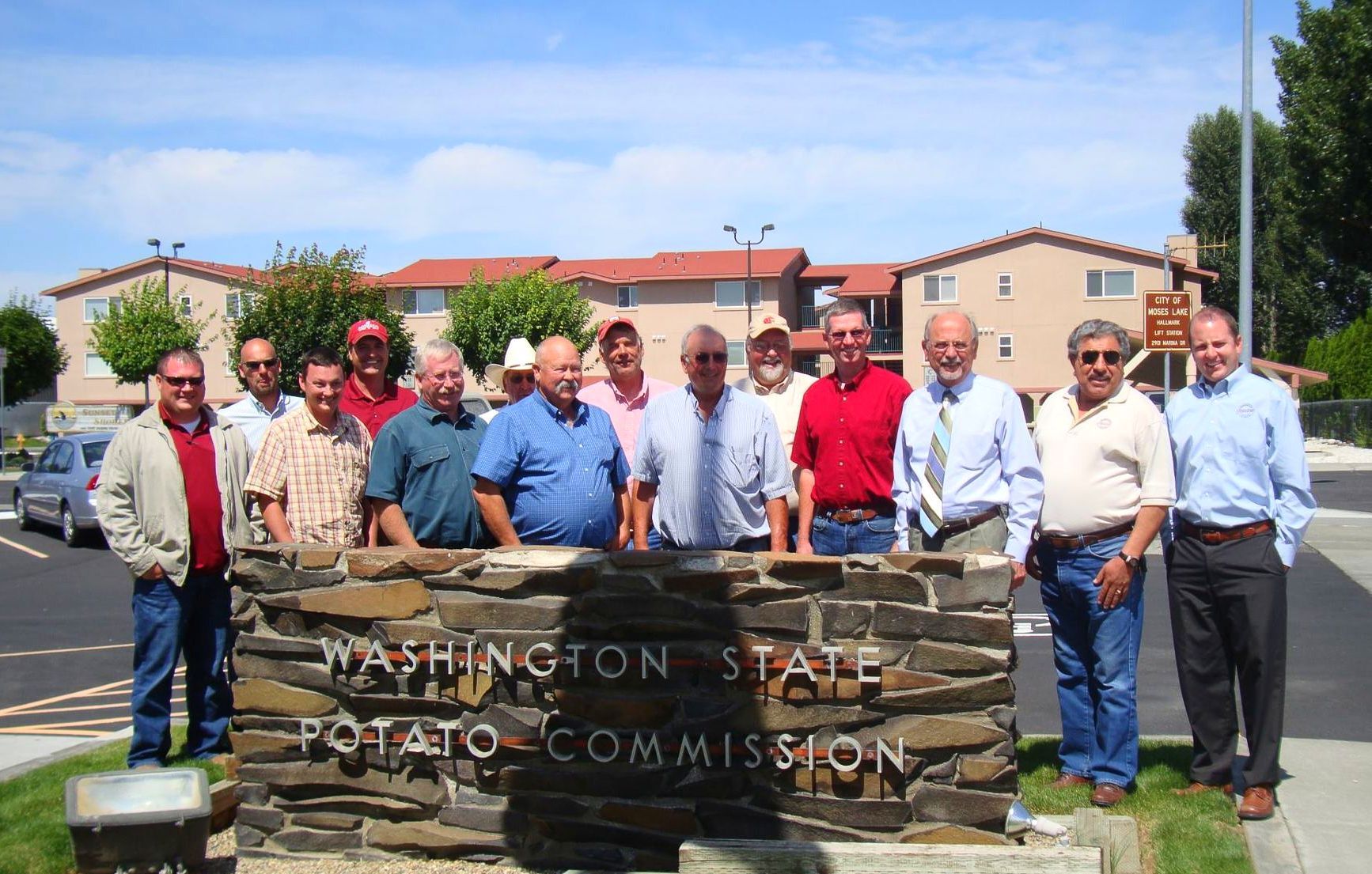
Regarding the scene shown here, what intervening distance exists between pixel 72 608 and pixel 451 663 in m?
8.50

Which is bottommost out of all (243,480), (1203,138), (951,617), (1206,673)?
(1206,673)

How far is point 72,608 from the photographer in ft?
37.5

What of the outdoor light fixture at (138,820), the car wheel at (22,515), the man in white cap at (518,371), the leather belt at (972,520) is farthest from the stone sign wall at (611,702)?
the car wheel at (22,515)

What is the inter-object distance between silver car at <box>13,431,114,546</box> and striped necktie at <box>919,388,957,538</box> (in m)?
13.4

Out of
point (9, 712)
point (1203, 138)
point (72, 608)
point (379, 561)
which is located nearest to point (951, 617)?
point (379, 561)

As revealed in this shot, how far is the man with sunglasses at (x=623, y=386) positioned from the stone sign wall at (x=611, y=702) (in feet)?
4.03

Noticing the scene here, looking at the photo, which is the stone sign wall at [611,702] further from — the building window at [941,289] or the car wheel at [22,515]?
the building window at [941,289]

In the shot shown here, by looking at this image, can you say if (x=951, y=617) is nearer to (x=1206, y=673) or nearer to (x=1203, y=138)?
(x=1206, y=673)

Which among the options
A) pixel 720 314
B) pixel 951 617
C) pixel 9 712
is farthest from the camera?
pixel 720 314

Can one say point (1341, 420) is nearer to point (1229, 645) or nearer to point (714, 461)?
point (1229, 645)

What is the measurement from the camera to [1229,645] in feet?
16.4

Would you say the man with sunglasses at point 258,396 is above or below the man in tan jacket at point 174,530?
above

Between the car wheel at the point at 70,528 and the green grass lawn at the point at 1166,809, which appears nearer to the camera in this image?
the green grass lawn at the point at 1166,809

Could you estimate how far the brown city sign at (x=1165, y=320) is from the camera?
12680 millimetres
